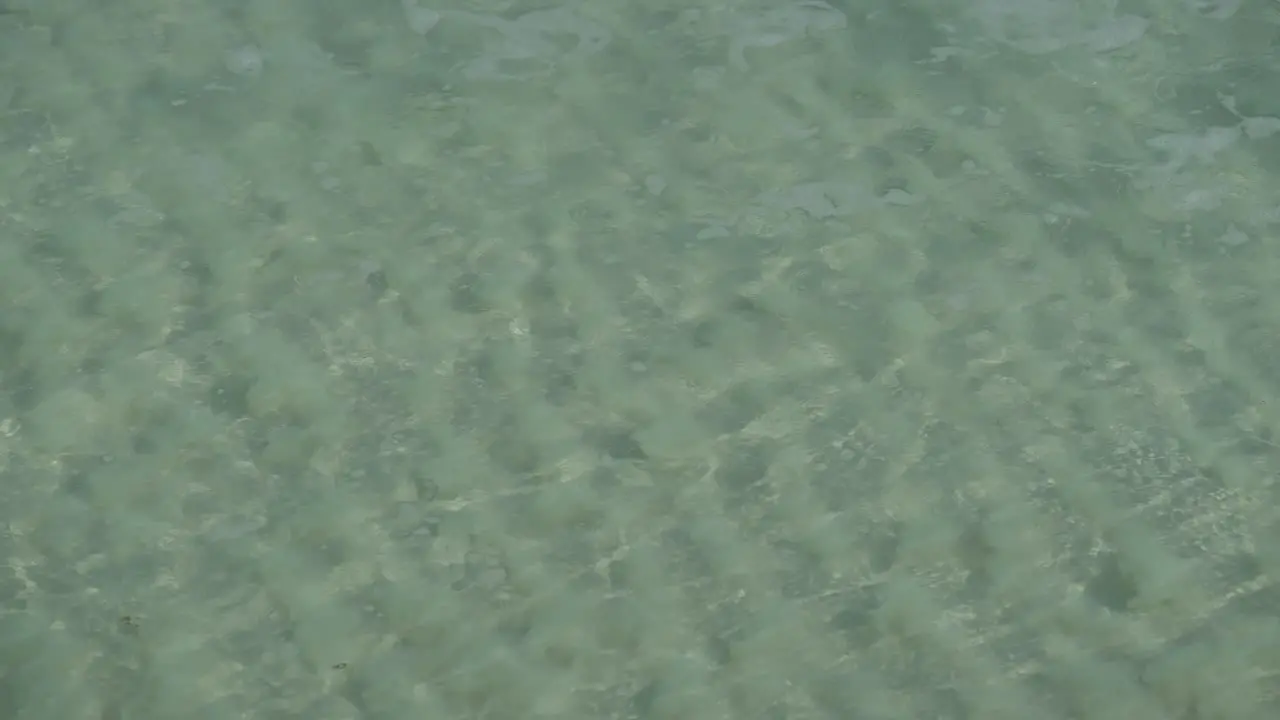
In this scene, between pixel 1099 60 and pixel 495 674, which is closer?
pixel 495 674

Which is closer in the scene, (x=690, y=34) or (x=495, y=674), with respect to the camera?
(x=495, y=674)

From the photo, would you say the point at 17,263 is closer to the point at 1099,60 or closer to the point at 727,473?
the point at 727,473

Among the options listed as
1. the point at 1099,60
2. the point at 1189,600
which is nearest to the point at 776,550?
the point at 1189,600

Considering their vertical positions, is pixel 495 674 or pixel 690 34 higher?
pixel 690 34

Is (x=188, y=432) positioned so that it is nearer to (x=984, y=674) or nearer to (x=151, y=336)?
(x=151, y=336)

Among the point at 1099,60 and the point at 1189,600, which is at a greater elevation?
the point at 1099,60

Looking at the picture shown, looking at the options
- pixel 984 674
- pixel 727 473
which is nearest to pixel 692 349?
pixel 727 473
